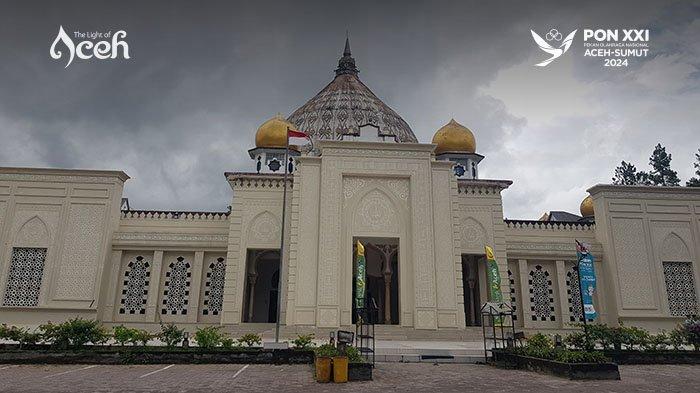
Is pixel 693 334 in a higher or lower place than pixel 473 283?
lower

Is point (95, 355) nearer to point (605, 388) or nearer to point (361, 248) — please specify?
point (361, 248)

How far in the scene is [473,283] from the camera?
76.0 feet

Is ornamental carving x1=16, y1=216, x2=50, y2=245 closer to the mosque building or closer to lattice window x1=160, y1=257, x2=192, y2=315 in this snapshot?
the mosque building

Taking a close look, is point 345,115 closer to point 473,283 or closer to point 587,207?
point 473,283

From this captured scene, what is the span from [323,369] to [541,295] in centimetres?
1637

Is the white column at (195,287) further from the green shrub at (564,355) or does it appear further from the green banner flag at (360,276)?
the green shrub at (564,355)

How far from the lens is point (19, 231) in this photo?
20.4 meters

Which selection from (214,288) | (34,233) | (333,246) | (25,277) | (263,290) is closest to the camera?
(333,246)

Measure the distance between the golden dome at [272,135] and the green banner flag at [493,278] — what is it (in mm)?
12083

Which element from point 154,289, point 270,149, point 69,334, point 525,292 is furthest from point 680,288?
point 69,334

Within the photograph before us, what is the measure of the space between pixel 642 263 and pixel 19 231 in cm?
2673

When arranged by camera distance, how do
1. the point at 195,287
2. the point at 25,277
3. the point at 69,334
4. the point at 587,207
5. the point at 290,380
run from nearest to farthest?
the point at 290,380, the point at 69,334, the point at 25,277, the point at 195,287, the point at 587,207

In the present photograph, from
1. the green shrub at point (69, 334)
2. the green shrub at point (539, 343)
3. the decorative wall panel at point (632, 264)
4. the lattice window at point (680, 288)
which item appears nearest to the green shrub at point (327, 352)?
the green shrub at point (539, 343)

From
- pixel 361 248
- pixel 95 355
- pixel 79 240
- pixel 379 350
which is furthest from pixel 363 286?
pixel 79 240
